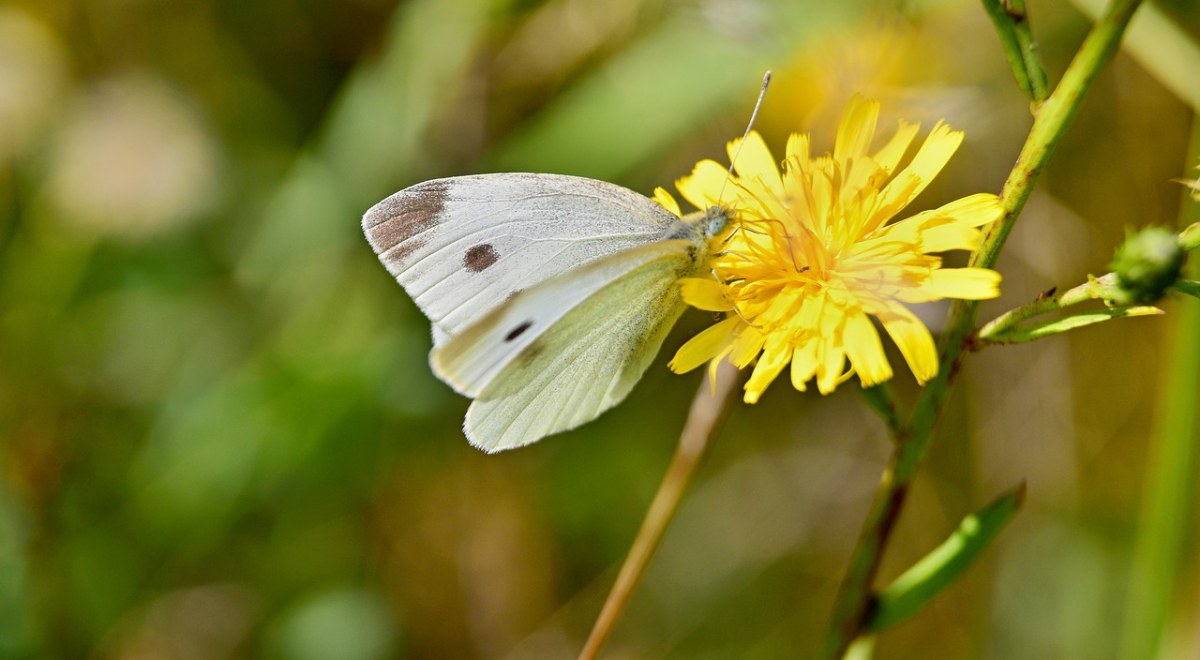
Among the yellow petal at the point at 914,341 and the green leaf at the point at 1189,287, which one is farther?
the yellow petal at the point at 914,341

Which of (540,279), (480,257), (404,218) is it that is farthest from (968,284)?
(404,218)

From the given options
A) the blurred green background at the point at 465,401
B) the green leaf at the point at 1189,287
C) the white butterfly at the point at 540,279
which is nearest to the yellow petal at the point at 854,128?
the white butterfly at the point at 540,279

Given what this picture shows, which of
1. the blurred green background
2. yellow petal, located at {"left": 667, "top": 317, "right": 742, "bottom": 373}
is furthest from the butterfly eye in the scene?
the blurred green background

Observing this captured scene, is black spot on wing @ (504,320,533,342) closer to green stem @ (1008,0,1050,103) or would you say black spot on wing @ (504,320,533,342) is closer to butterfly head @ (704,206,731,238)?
butterfly head @ (704,206,731,238)

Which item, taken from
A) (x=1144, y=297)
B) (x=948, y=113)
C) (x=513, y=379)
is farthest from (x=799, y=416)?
(x=1144, y=297)

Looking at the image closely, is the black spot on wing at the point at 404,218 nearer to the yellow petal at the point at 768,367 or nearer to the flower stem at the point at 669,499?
the flower stem at the point at 669,499

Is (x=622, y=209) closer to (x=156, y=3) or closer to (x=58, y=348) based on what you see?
(x=58, y=348)
